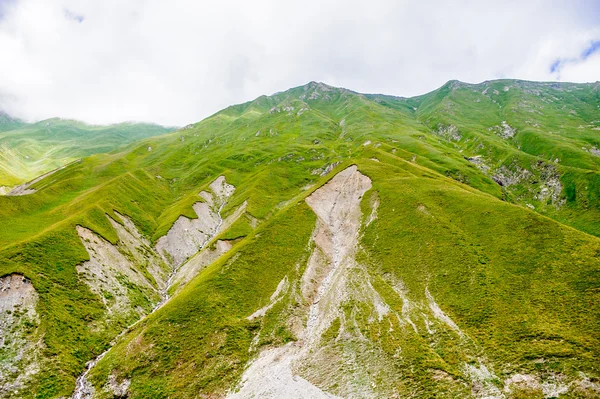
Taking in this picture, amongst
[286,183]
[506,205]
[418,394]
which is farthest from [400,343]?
[286,183]

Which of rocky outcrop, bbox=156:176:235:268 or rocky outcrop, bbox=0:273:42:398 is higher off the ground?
rocky outcrop, bbox=156:176:235:268

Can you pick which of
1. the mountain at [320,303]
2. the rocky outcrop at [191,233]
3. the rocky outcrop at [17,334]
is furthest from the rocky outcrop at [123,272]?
the rocky outcrop at [17,334]

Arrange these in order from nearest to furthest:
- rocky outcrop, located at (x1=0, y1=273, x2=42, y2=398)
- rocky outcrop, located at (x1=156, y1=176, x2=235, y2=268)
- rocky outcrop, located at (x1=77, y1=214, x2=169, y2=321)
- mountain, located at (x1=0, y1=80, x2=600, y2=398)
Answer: mountain, located at (x1=0, y1=80, x2=600, y2=398) → rocky outcrop, located at (x1=0, y1=273, x2=42, y2=398) → rocky outcrop, located at (x1=77, y1=214, x2=169, y2=321) → rocky outcrop, located at (x1=156, y1=176, x2=235, y2=268)

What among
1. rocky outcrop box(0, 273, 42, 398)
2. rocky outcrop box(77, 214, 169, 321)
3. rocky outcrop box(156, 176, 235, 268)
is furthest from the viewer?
rocky outcrop box(156, 176, 235, 268)

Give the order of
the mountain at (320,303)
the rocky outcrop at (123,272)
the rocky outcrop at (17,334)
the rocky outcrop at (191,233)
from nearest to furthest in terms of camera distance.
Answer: the mountain at (320,303), the rocky outcrop at (17,334), the rocky outcrop at (123,272), the rocky outcrop at (191,233)

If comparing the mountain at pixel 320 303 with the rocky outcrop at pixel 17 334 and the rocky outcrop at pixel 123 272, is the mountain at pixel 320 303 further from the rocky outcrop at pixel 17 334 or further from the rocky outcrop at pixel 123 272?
the rocky outcrop at pixel 123 272

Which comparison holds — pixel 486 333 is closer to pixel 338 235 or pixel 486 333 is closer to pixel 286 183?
pixel 338 235

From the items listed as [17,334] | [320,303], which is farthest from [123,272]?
[320,303]

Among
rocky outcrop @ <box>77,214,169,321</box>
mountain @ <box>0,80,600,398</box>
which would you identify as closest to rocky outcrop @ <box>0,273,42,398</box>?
mountain @ <box>0,80,600,398</box>

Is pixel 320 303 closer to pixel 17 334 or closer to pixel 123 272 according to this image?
pixel 123 272

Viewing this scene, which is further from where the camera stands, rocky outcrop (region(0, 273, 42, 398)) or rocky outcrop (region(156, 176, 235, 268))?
rocky outcrop (region(156, 176, 235, 268))

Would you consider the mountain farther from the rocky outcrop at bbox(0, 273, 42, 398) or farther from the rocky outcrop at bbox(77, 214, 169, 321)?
the rocky outcrop at bbox(77, 214, 169, 321)
